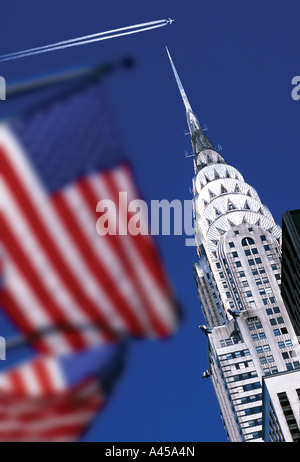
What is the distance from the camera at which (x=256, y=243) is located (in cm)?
16000

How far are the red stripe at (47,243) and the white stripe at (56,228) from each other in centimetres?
9

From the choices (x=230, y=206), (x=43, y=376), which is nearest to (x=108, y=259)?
(x=43, y=376)

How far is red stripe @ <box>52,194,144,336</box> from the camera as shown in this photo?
58.2 feet

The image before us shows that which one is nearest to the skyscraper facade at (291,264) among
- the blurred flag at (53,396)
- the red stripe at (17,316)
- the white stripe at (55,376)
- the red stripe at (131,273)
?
the red stripe at (131,273)

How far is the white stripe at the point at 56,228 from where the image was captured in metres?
16.9

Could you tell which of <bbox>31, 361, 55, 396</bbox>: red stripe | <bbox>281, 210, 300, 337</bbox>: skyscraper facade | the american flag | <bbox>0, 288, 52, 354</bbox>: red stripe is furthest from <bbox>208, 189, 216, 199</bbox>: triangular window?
<bbox>0, 288, 52, 354</bbox>: red stripe

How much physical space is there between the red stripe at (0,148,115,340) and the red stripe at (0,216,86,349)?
0.55 m

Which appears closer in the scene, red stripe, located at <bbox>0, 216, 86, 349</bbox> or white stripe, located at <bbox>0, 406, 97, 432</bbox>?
white stripe, located at <bbox>0, 406, 97, 432</bbox>

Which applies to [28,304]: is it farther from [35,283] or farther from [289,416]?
[289,416]

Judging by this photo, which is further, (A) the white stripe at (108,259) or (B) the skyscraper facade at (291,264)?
(B) the skyscraper facade at (291,264)

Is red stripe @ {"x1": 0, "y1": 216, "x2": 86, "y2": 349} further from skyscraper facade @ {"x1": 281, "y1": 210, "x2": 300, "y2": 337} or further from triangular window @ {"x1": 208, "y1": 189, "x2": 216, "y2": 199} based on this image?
triangular window @ {"x1": 208, "y1": 189, "x2": 216, "y2": 199}

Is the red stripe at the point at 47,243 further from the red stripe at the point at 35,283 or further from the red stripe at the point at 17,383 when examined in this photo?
the red stripe at the point at 17,383

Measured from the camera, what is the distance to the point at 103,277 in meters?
17.8
